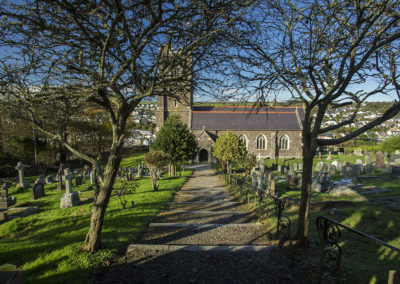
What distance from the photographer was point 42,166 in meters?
22.4

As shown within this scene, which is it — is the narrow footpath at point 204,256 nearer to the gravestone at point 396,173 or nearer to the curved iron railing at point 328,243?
the curved iron railing at point 328,243

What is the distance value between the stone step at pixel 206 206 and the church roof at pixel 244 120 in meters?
23.9

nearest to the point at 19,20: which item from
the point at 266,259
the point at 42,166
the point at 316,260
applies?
the point at 266,259

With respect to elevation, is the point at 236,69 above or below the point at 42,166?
above

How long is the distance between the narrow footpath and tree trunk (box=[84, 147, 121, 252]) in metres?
0.72

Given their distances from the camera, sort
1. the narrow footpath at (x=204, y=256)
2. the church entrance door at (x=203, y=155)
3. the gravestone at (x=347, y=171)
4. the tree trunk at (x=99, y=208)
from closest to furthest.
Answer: the narrow footpath at (x=204, y=256) < the tree trunk at (x=99, y=208) < the gravestone at (x=347, y=171) < the church entrance door at (x=203, y=155)

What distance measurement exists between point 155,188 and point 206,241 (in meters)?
7.24

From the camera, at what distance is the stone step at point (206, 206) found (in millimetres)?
8199

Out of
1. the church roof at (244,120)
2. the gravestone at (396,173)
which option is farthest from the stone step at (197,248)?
the church roof at (244,120)

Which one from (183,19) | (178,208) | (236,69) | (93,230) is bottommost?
(178,208)

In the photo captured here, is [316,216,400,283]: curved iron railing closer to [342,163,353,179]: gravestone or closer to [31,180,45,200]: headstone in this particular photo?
[342,163,353,179]: gravestone

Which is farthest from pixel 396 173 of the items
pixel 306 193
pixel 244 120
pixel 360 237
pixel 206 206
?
pixel 244 120

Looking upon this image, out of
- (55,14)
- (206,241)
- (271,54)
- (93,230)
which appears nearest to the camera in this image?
(55,14)

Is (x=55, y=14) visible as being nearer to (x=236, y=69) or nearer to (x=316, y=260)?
(x=236, y=69)
